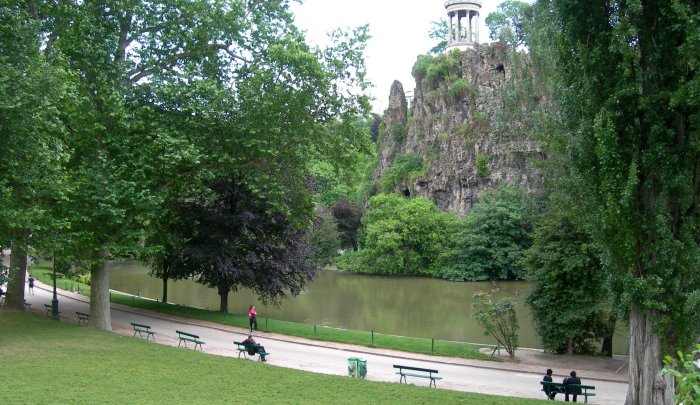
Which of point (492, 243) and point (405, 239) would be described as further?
point (405, 239)

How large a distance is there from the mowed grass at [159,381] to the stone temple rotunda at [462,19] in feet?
226

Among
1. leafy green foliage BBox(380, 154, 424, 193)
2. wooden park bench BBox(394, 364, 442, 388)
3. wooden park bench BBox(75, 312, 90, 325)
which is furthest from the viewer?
leafy green foliage BBox(380, 154, 424, 193)

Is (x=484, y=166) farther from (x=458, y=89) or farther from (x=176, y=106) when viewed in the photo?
(x=176, y=106)

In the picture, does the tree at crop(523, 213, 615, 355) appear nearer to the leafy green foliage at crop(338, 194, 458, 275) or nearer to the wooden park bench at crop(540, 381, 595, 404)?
the wooden park bench at crop(540, 381, 595, 404)

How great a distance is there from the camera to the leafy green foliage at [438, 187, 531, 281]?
53.5m

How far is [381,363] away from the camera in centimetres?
1894

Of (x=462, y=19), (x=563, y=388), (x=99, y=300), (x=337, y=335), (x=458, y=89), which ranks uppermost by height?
(x=462, y=19)

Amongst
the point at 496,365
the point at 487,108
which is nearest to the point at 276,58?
the point at 496,365

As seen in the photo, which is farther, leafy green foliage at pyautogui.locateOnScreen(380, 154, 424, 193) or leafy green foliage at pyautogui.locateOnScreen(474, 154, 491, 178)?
leafy green foliage at pyautogui.locateOnScreen(380, 154, 424, 193)

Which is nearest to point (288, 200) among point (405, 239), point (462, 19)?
point (405, 239)

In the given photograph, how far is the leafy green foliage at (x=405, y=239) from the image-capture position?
193 feet

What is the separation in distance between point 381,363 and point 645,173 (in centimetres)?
1010

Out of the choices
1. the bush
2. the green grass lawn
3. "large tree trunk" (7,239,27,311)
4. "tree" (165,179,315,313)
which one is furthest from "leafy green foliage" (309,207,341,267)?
"large tree trunk" (7,239,27,311)

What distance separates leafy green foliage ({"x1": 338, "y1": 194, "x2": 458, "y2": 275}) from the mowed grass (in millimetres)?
42420
